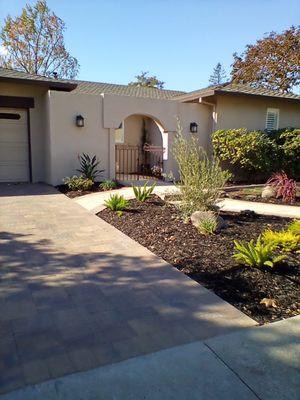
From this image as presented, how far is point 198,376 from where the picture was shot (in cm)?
219

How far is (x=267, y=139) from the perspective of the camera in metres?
11.7

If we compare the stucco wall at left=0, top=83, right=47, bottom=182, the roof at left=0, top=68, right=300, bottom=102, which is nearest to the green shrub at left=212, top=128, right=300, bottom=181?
the roof at left=0, top=68, right=300, bottom=102

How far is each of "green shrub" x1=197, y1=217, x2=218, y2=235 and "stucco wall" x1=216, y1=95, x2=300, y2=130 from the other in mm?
7427

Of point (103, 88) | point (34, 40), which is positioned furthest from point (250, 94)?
point (34, 40)

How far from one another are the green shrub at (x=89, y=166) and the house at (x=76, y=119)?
20cm

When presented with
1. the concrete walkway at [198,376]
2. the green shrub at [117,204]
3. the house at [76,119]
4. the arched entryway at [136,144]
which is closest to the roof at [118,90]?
the arched entryway at [136,144]

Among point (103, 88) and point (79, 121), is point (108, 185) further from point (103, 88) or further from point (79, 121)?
point (103, 88)

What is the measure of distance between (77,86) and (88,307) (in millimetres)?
11408

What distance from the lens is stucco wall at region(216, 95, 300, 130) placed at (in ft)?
40.5

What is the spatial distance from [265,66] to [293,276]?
2398cm

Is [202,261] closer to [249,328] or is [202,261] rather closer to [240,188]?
[249,328]

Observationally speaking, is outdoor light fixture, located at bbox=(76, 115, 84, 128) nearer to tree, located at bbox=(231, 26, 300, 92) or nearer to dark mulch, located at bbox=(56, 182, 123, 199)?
dark mulch, located at bbox=(56, 182, 123, 199)

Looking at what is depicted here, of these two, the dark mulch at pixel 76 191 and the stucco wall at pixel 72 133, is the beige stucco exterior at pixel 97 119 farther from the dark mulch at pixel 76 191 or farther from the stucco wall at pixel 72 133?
the dark mulch at pixel 76 191

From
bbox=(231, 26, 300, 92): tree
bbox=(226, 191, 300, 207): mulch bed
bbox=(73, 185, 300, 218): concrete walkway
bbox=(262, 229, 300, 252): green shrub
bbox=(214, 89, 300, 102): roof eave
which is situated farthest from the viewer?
bbox=(231, 26, 300, 92): tree
